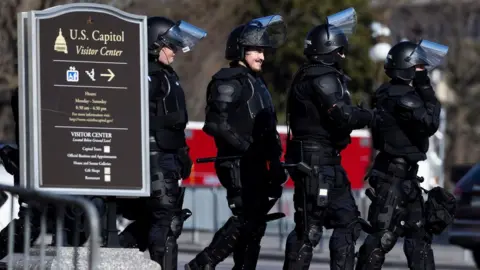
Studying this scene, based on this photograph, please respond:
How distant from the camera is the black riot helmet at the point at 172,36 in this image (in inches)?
450

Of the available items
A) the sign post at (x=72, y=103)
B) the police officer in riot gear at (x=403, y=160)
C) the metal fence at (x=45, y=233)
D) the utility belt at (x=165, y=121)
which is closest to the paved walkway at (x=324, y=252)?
the police officer in riot gear at (x=403, y=160)

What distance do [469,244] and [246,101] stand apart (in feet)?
18.0

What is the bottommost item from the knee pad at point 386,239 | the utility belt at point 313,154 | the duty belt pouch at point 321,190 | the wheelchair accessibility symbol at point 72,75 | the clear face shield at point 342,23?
the knee pad at point 386,239

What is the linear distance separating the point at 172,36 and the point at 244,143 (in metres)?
1.00

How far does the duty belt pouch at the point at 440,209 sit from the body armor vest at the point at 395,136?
348mm

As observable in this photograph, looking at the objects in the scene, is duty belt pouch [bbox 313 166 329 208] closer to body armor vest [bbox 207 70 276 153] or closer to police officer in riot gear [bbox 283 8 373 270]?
police officer in riot gear [bbox 283 8 373 270]

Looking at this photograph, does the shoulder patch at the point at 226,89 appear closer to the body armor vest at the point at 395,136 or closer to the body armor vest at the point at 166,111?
the body armor vest at the point at 166,111

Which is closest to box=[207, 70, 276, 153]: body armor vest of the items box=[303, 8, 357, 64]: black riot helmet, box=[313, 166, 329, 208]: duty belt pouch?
box=[303, 8, 357, 64]: black riot helmet

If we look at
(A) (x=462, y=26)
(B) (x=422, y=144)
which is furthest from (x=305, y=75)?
(A) (x=462, y=26)

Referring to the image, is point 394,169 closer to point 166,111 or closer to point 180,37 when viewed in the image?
point 166,111

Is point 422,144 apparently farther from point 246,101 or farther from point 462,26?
point 462,26

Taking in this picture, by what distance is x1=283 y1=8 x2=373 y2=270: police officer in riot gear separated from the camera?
11.1 meters

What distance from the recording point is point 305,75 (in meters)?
11.3

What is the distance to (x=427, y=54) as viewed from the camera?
39.1ft
